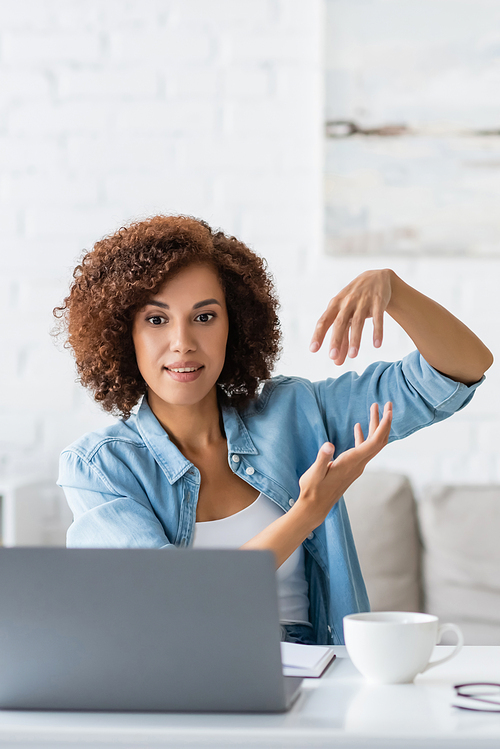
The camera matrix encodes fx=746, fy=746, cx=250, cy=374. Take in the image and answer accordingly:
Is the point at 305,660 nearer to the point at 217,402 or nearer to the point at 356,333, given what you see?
the point at 356,333

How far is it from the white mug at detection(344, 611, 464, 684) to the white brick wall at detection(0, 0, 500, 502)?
4.27 feet

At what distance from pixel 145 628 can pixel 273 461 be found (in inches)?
24.9

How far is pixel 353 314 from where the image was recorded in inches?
38.9

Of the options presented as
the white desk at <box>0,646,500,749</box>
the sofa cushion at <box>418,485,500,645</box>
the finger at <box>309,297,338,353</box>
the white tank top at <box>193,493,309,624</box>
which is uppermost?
the finger at <box>309,297,338,353</box>

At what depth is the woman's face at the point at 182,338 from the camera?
1.17 m

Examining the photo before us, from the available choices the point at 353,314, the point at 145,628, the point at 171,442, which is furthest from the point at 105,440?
the point at 145,628

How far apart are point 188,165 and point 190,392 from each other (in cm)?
Result: 101

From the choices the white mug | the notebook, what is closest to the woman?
the notebook

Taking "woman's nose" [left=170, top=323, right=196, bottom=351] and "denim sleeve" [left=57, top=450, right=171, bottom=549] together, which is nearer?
"denim sleeve" [left=57, top=450, right=171, bottom=549]

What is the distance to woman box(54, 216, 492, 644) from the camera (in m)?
1.12

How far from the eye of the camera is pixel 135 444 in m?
1.17

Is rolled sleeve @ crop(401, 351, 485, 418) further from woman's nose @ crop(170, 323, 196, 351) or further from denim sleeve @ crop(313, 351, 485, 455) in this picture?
woman's nose @ crop(170, 323, 196, 351)

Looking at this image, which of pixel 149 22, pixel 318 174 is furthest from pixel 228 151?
pixel 149 22

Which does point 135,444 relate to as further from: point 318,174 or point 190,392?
point 318,174
